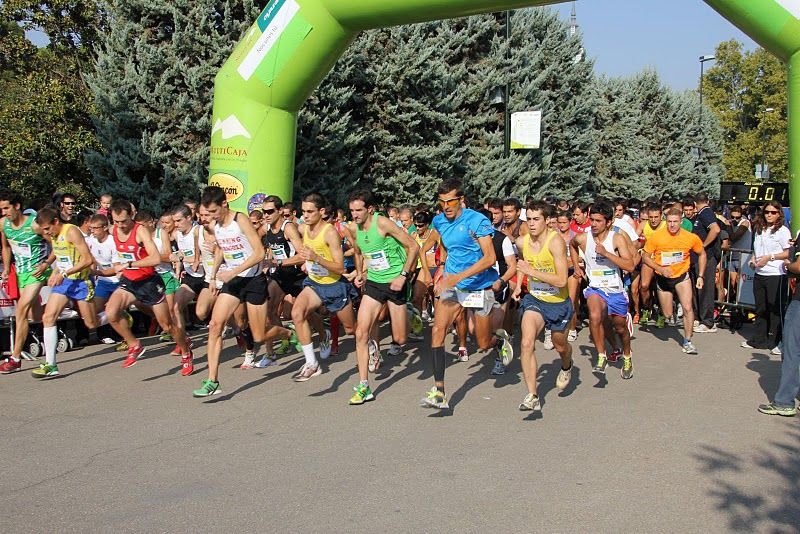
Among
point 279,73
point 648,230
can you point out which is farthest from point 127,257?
point 648,230

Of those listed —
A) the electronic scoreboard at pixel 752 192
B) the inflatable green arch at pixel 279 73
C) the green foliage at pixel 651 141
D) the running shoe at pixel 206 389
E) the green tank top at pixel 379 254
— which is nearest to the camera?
the running shoe at pixel 206 389

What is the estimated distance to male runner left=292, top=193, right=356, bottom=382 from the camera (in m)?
8.55

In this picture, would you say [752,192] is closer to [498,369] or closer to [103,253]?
[498,369]

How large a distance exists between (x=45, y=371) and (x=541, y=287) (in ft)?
18.2

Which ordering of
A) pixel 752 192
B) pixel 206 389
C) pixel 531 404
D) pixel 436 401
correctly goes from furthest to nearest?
pixel 752 192, pixel 206 389, pixel 436 401, pixel 531 404

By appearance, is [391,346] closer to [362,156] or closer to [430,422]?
[430,422]

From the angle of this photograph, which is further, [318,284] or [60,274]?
[60,274]

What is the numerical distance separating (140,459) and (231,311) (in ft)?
8.06

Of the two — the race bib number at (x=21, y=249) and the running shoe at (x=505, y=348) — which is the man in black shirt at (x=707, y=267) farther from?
the race bib number at (x=21, y=249)

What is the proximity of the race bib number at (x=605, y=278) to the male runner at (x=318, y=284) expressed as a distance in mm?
2754

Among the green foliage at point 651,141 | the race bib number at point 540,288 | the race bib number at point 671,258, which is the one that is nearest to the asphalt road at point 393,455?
the race bib number at point 540,288

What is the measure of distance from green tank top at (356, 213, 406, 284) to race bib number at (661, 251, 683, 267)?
414cm

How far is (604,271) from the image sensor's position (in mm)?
8836

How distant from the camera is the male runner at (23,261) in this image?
30.2 ft
